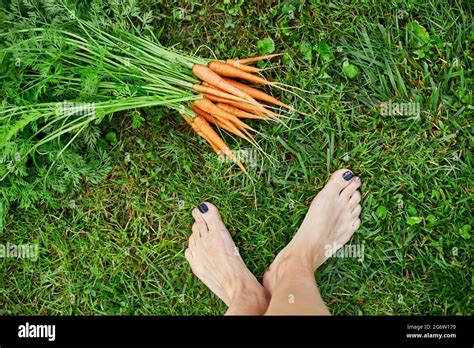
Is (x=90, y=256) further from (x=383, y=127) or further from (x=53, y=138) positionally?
(x=383, y=127)

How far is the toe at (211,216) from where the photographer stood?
2271 millimetres

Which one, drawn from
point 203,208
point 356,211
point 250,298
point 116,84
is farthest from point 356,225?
point 116,84

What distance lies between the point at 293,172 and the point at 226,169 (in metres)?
0.31

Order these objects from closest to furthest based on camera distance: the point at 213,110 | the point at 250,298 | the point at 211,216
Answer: the point at 250,298 → the point at 213,110 → the point at 211,216

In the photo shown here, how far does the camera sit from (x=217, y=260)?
2.23 m

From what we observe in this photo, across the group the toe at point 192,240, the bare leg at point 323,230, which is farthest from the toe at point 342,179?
the toe at point 192,240

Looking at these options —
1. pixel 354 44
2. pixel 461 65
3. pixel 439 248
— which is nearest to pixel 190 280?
pixel 439 248

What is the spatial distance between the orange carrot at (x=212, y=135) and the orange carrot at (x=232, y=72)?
0.73ft

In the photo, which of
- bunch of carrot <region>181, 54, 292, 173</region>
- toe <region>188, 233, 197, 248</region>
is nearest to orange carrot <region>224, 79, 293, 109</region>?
bunch of carrot <region>181, 54, 292, 173</region>

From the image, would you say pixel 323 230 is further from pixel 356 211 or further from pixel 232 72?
pixel 232 72

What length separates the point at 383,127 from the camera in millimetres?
2219

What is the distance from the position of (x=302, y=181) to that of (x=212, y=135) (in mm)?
460

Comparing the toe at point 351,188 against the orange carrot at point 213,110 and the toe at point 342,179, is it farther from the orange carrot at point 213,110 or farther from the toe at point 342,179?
the orange carrot at point 213,110

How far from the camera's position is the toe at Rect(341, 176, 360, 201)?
2211 millimetres
